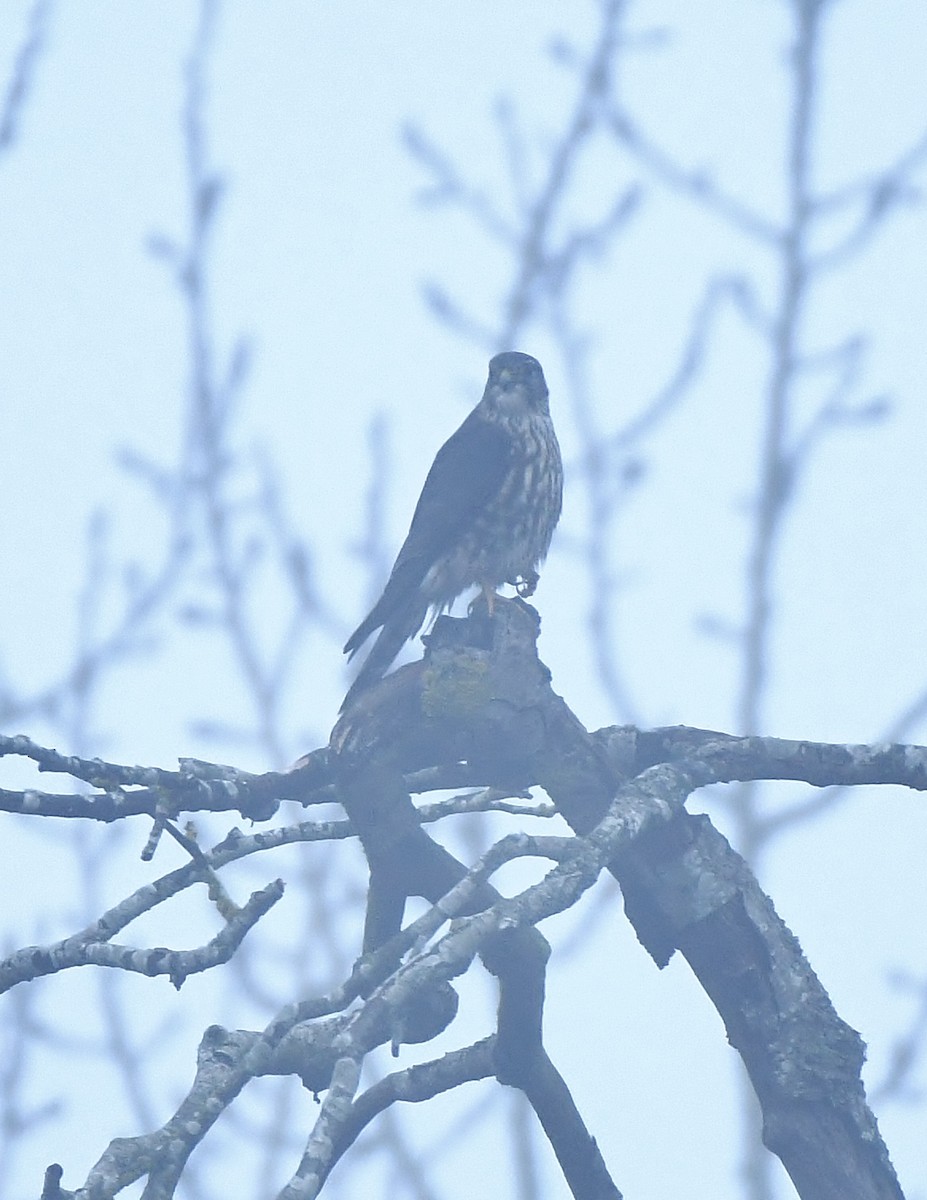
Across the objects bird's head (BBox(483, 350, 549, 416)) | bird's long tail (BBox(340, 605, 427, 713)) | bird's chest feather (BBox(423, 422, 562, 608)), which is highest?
bird's head (BBox(483, 350, 549, 416))

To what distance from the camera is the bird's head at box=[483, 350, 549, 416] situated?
6.12 m

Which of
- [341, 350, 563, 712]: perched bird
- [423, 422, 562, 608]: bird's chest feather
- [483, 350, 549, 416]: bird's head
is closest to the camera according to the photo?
[341, 350, 563, 712]: perched bird

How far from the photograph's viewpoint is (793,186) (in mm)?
7246

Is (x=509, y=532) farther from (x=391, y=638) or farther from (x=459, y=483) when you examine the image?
(x=391, y=638)

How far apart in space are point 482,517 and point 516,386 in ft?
2.85

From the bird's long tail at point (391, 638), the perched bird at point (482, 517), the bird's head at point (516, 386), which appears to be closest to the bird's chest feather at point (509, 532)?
the perched bird at point (482, 517)

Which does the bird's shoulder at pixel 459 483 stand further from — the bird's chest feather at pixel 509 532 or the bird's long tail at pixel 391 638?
the bird's long tail at pixel 391 638

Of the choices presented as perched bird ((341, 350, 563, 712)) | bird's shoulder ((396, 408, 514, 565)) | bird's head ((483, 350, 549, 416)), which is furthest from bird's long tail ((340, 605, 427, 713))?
bird's head ((483, 350, 549, 416))

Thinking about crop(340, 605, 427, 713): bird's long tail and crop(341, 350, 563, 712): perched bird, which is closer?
crop(340, 605, 427, 713): bird's long tail

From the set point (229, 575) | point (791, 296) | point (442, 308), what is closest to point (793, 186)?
point (791, 296)

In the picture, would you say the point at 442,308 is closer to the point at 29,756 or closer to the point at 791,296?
the point at 791,296

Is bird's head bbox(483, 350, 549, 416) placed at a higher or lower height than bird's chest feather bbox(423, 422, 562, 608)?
higher

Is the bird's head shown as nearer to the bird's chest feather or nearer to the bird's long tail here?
the bird's chest feather

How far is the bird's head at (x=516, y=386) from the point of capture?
6125 mm
